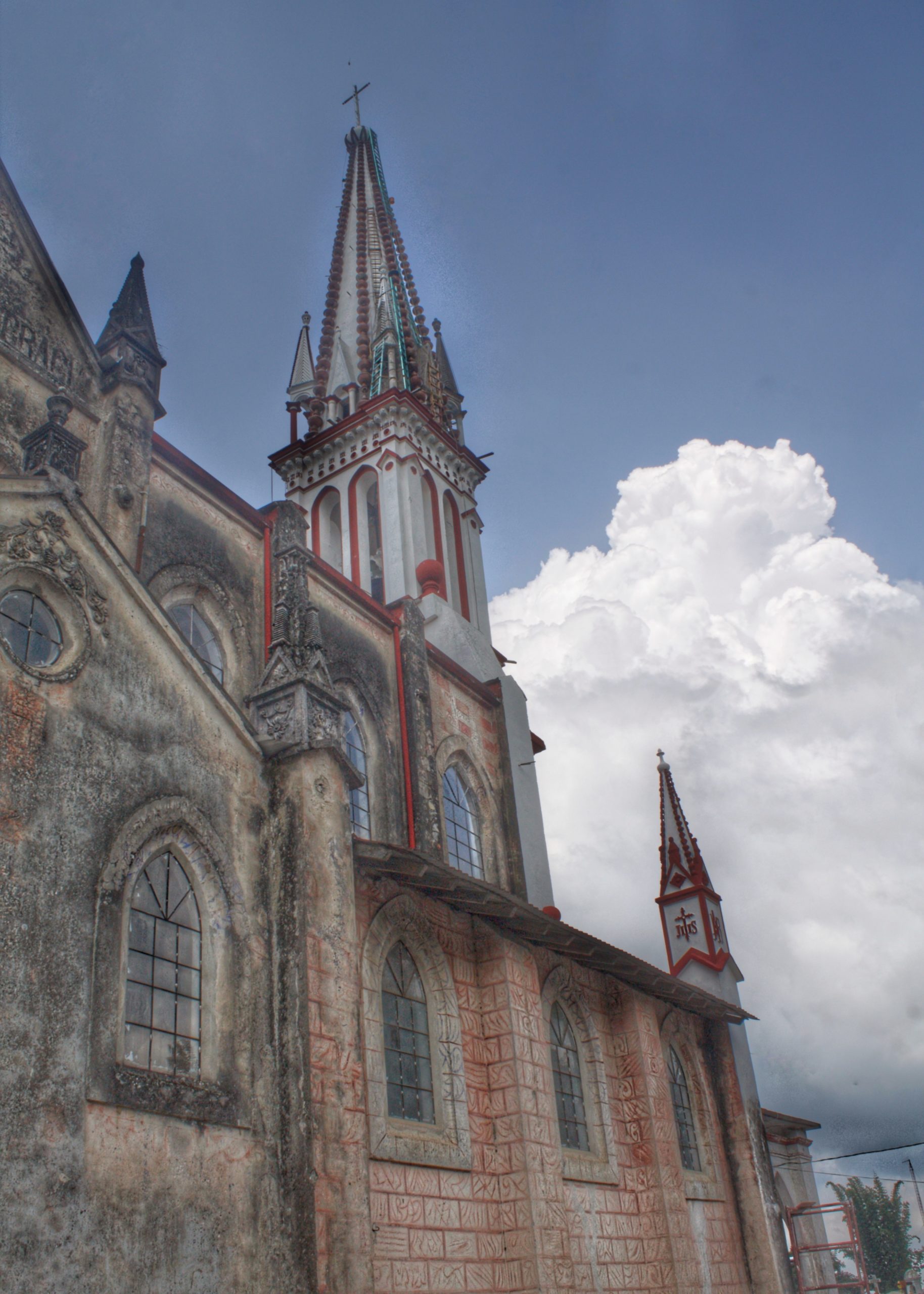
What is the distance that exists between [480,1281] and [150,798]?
6.10 meters

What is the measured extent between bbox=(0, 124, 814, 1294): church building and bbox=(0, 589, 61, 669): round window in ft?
0.08

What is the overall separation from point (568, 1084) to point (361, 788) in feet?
14.9

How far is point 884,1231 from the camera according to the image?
4491 cm

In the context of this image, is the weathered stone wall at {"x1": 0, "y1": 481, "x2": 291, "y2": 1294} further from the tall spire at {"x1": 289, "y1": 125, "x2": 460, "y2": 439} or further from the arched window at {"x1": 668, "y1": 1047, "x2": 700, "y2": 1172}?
the tall spire at {"x1": 289, "y1": 125, "x2": 460, "y2": 439}

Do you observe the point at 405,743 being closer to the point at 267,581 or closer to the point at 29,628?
the point at 267,581

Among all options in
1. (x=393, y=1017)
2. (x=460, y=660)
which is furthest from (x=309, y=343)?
(x=393, y=1017)

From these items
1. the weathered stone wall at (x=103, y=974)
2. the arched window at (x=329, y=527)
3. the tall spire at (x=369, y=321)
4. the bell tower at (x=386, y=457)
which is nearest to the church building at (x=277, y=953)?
the weathered stone wall at (x=103, y=974)

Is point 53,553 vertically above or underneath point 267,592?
underneath

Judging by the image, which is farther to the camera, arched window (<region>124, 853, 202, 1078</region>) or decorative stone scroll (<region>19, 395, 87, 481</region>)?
decorative stone scroll (<region>19, 395, 87, 481</region>)

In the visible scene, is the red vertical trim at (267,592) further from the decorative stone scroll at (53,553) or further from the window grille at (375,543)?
the window grille at (375,543)

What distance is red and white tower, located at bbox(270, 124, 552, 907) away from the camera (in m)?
20.0

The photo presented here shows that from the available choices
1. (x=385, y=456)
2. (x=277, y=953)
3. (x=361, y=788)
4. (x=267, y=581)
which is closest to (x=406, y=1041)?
(x=277, y=953)

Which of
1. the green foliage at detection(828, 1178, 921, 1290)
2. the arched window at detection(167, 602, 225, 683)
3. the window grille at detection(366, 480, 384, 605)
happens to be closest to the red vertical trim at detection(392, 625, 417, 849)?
the arched window at detection(167, 602, 225, 683)

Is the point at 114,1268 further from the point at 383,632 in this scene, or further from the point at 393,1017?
the point at 383,632
